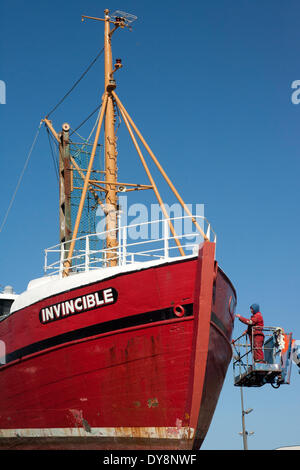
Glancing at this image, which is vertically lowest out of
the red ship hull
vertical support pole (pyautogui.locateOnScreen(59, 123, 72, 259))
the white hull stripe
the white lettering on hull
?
the white hull stripe

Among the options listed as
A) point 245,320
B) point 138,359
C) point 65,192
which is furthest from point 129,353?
point 65,192

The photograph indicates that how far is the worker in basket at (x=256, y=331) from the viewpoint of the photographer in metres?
18.7

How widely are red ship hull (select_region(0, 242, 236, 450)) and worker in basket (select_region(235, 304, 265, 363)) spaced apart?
4.47ft

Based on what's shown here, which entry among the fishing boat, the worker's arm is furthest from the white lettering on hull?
the worker's arm

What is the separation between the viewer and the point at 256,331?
1881 centimetres

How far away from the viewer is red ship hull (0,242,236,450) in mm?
15977

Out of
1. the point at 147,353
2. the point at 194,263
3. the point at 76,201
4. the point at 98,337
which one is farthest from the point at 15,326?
the point at 76,201

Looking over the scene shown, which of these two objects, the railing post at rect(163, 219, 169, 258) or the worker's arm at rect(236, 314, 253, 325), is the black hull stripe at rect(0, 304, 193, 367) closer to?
the railing post at rect(163, 219, 169, 258)

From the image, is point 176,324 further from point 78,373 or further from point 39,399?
point 39,399

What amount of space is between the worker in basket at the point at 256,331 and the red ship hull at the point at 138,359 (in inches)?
53.6

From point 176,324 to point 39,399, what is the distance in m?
5.01

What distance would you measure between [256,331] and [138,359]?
172 inches

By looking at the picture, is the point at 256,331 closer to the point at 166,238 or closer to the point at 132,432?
the point at 166,238

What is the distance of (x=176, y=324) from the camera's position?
16031 mm
